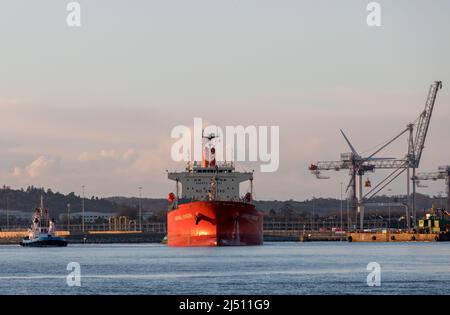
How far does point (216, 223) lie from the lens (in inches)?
5315

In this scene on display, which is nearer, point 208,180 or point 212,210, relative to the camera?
point 212,210

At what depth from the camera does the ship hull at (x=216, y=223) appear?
134500 mm

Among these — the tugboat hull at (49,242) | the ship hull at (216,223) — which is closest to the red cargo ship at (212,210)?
the ship hull at (216,223)

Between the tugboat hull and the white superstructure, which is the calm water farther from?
the tugboat hull

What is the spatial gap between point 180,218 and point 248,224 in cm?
953

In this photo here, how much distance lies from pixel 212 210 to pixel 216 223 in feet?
6.36

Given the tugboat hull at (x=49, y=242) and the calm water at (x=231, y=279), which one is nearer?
the calm water at (x=231, y=279)

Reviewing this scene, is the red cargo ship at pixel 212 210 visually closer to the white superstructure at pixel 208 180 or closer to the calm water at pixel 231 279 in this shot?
the white superstructure at pixel 208 180

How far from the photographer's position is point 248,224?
14200cm

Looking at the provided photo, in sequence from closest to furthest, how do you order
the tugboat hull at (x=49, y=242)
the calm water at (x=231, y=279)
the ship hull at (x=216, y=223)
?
the calm water at (x=231, y=279)
the ship hull at (x=216, y=223)
the tugboat hull at (x=49, y=242)

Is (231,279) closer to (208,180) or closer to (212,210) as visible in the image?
(212,210)

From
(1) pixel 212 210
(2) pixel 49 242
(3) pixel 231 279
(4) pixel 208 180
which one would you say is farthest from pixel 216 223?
(3) pixel 231 279

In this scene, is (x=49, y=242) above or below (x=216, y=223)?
below
